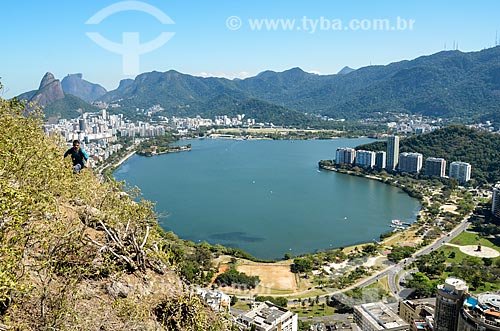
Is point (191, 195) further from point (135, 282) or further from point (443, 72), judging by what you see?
point (443, 72)

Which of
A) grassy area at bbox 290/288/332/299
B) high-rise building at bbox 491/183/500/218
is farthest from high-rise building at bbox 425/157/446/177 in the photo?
grassy area at bbox 290/288/332/299

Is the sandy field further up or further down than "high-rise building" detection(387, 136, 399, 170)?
further down

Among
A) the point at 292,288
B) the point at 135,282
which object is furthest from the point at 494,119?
the point at 135,282

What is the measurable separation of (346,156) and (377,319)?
1304 cm

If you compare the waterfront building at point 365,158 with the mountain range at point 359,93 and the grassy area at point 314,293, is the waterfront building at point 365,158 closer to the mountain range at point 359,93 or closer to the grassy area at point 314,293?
the grassy area at point 314,293

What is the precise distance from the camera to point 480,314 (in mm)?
3342

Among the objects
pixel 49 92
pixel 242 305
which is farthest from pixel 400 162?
pixel 49 92

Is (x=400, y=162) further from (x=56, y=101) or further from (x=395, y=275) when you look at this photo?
(x=56, y=101)

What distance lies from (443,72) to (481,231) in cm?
4076

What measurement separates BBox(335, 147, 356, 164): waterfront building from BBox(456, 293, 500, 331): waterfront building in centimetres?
1366

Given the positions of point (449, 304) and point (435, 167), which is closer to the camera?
A: point (449, 304)

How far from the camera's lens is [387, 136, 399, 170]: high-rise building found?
16250 mm

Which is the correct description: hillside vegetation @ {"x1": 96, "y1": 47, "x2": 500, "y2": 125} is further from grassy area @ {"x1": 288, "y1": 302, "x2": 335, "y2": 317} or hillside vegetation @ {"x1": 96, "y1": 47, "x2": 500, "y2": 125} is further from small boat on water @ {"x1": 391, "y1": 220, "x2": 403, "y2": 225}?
grassy area @ {"x1": 288, "y1": 302, "x2": 335, "y2": 317}

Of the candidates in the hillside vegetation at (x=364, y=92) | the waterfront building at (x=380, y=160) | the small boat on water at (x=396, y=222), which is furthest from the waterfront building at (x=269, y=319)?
the hillside vegetation at (x=364, y=92)
